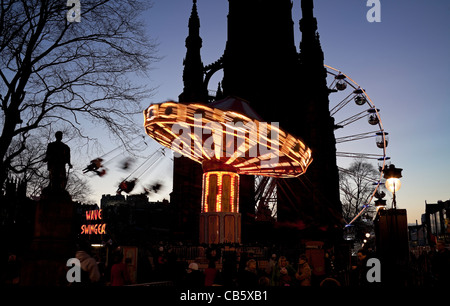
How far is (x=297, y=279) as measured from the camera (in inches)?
412

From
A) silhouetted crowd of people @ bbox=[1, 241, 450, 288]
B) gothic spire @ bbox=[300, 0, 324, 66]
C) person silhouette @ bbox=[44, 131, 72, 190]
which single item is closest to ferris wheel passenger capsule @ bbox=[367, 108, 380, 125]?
gothic spire @ bbox=[300, 0, 324, 66]

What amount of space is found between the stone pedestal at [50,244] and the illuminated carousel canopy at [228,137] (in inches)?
343

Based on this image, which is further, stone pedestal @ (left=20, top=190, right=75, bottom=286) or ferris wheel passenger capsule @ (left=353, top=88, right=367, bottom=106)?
ferris wheel passenger capsule @ (left=353, top=88, right=367, bottom=106)

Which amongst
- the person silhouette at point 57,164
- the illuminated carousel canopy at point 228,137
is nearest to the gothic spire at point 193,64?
the illuminated carousel canopy at point 228,137

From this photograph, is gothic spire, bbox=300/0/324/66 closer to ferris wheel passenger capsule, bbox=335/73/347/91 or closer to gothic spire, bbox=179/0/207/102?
ferris wheel passenger capsule, bbox=335/73/347/91

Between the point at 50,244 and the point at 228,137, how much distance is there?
45.6ft

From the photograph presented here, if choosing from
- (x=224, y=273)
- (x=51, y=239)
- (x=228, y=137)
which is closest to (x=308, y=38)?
(x=228, y=137)

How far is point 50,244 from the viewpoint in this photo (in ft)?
36.3

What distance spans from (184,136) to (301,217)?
47.5 feet

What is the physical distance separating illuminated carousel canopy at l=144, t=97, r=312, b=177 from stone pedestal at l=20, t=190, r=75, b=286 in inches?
343

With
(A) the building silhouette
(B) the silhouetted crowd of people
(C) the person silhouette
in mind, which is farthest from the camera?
(A) the building silhouette

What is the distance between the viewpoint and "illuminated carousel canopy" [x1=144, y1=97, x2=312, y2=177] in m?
19.2

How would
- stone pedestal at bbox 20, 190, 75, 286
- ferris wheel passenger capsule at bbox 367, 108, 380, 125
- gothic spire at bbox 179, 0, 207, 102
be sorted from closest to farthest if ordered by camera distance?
1. stone pedestal at bbox 20, 190, 75, 286
2. ferris wheel passenger capsule at bbox 367, 108, 380, 125
3. gothic spire at bbox 179, 0, 207, 102

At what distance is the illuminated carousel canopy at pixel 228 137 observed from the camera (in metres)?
19.2
